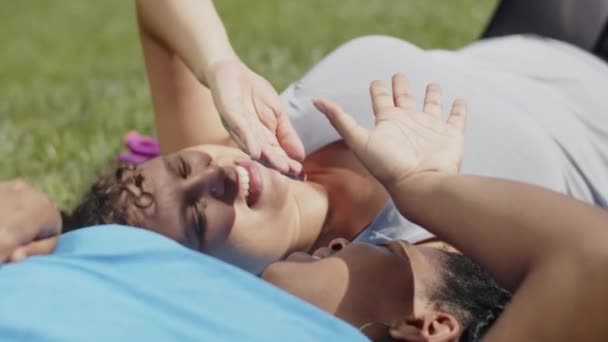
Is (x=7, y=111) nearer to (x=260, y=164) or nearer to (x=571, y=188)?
(x=260, y=164)

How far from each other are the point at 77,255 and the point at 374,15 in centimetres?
470

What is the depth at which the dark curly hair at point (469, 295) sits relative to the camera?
88.2 inches

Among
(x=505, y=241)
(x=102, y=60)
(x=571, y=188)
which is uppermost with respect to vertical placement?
(x=505, y=241)

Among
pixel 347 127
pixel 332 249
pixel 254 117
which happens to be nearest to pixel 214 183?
pixel 254 117

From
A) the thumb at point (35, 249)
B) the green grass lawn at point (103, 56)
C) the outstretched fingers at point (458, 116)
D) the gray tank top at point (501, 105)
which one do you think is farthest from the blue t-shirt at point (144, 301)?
the green grass lawn at point (103, 56)

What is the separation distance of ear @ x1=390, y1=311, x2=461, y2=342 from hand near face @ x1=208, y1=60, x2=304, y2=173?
1.71 ft

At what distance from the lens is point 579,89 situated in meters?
3.54

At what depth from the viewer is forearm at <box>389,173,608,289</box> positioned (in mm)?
2084

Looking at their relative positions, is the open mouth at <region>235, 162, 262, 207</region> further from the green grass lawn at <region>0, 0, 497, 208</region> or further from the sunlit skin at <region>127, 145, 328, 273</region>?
the green grass lawn at <region>0, 0, 497, 208</region>

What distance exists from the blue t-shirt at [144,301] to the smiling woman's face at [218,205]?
459 mm

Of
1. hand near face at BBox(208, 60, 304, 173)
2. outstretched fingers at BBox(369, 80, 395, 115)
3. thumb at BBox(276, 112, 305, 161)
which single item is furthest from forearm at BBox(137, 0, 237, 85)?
outstretched fingers at BBox(369, 80, 395, 115)

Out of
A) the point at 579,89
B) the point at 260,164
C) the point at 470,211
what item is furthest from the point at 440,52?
the point at 470,211

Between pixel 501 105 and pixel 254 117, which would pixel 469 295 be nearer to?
pixel 254 117

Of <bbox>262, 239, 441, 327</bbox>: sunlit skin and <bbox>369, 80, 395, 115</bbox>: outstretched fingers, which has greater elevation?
<bbox>369, 80, 395, 115</bbox>: outstretched fingers
